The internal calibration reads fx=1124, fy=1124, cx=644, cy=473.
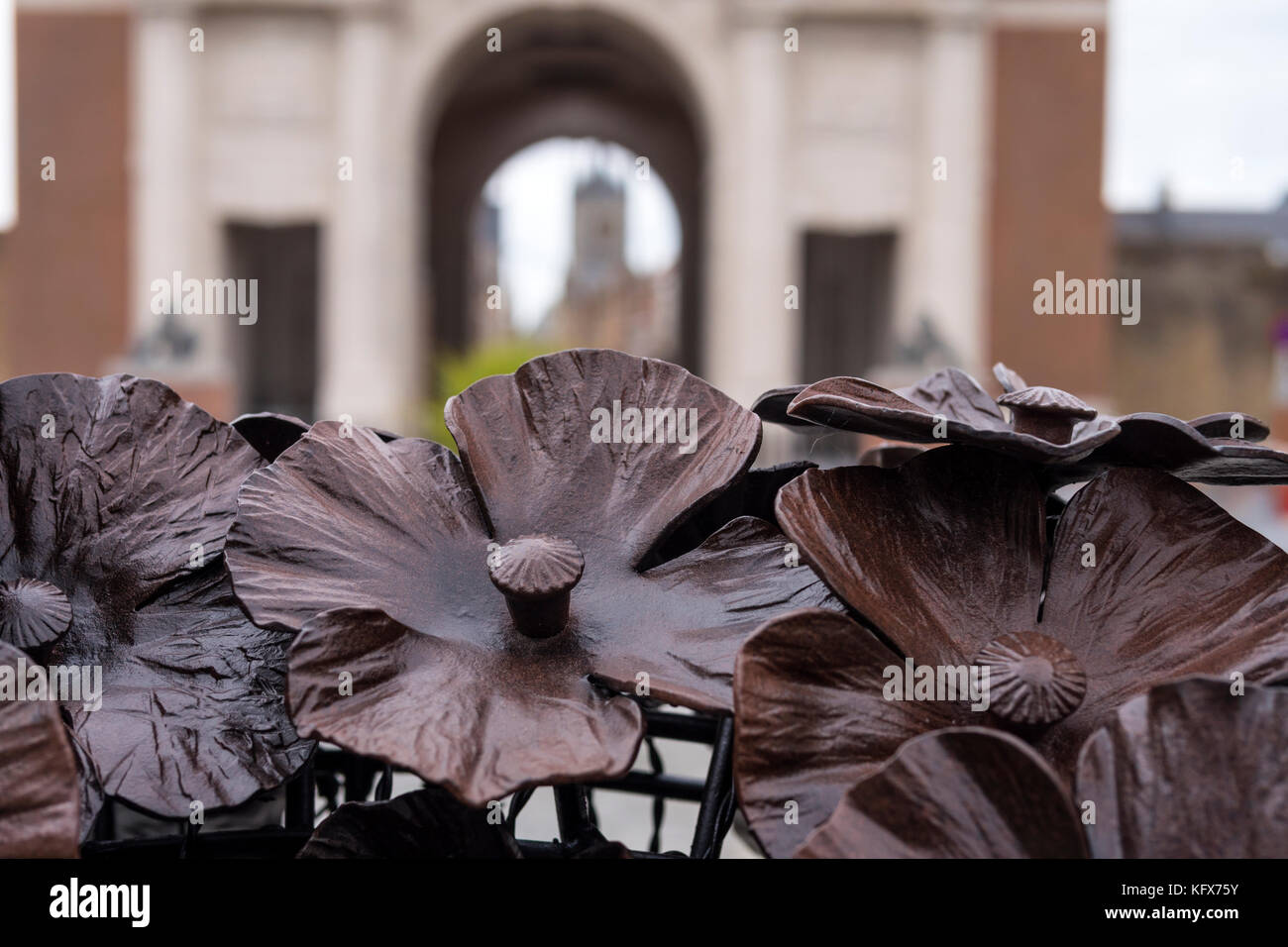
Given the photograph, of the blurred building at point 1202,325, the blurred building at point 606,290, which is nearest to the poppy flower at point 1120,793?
the blurred building at point 1202,325

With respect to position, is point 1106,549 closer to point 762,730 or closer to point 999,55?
point 762,730

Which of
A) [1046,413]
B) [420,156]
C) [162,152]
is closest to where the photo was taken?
[1046,413]

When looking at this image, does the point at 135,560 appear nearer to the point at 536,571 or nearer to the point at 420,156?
the point at 536,571

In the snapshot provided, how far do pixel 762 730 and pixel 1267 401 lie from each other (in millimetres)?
13172


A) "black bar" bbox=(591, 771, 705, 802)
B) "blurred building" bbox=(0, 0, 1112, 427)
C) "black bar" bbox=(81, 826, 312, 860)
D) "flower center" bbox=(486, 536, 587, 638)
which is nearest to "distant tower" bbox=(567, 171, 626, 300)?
"blurred building" bbox=(0, 0, 1112, 427)

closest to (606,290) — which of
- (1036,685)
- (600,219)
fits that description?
(600,219)

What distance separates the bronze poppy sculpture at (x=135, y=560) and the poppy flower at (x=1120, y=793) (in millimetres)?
197

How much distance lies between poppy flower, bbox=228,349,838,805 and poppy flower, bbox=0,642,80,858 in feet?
0.20

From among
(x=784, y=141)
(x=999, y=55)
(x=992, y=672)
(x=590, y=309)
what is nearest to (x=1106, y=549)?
(x=992, y=672)

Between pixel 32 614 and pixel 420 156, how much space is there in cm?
1070

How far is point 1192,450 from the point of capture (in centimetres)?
39

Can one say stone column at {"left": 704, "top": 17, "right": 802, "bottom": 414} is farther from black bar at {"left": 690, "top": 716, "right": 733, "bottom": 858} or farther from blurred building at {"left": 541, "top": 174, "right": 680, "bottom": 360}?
blurred building at {"left": 541, "top": 174, "right": 680, "bottom": 360}

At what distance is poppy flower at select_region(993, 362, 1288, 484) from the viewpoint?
38 centimetres

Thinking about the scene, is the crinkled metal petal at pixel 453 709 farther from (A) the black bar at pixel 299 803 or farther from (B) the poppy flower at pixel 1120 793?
(A) the black bar at pixel 299 803
